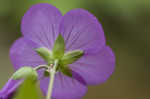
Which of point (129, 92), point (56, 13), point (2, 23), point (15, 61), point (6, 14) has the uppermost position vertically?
point (56, 13)

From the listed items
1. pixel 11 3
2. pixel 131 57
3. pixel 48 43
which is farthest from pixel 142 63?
pixel 48 43

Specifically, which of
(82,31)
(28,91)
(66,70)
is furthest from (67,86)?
(28,91)

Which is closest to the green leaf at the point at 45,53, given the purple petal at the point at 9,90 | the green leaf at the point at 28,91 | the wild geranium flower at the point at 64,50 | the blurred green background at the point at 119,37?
the wild geranium flower at the point at 64,50

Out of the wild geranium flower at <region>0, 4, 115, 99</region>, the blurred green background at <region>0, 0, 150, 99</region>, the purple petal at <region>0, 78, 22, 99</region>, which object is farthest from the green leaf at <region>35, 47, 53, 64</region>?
the blurred green background at <region>0, 0, 150, 99</region>

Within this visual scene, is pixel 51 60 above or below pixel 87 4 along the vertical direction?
above

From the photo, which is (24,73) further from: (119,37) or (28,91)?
(119,37)

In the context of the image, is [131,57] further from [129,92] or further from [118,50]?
[129,92]

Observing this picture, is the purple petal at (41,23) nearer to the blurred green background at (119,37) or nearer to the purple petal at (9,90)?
the purple petal at (9,90)
